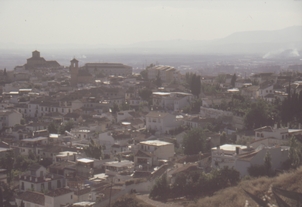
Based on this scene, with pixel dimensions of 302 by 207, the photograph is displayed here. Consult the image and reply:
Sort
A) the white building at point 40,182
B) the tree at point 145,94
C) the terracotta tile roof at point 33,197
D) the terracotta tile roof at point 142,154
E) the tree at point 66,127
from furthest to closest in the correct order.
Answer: the tree at point 145,94, the tree at point 66,127, the terracotta tile roof at point 142,154, the white building at point 40,182, the terracotta tile roof at point 33,197

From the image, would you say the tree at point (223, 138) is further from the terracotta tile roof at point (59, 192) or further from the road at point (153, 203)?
the terracotta tile roof at point (59, 192)

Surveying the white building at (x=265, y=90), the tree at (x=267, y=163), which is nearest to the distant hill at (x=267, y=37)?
the white building at (x=265, y=90)

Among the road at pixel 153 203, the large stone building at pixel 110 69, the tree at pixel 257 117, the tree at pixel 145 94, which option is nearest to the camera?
the road at pixel 153 203

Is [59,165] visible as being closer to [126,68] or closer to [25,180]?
[25,180]

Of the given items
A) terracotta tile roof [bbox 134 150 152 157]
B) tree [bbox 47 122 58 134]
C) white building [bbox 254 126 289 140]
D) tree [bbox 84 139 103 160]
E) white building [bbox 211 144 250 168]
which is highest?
white building [bbox 254 126 289 140]

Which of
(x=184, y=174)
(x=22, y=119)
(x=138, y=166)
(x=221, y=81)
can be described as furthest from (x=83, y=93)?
(x=184, y=174)

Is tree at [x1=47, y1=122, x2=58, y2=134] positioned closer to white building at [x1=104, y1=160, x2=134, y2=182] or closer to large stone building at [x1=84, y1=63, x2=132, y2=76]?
white building at [x1=104, y1=160, x2=134, y2=182]

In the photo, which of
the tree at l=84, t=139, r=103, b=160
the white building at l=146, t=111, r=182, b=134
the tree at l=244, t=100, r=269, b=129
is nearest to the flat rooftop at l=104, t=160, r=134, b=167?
the tree at l=84, t=139, r=103, b=160
